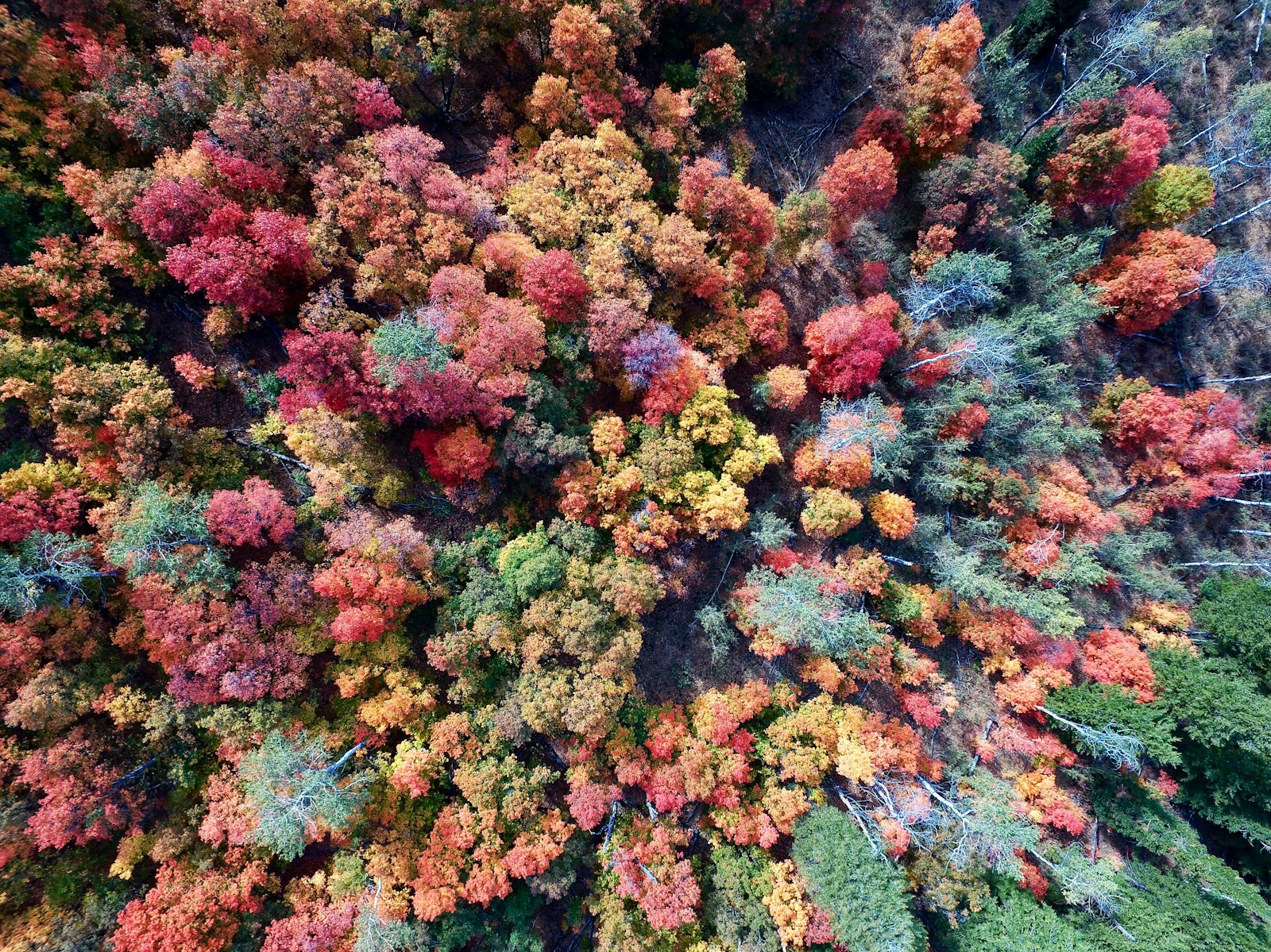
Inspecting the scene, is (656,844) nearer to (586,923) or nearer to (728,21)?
(586,923)

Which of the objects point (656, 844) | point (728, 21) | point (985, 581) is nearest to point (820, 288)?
point (728, 21)

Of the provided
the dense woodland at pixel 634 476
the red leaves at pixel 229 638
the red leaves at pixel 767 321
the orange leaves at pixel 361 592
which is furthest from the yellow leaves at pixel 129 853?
the red leaves at pixel 767 321

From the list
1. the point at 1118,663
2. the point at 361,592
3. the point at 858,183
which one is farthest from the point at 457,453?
the point at 1118,663

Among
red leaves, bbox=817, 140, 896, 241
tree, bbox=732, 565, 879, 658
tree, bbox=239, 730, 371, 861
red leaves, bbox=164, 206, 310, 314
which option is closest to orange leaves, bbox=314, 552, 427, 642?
tree, bbox=239, 730, 371, 861

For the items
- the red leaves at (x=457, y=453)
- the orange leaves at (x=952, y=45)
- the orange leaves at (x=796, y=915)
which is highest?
the orange leaves at (x=952, y=45)

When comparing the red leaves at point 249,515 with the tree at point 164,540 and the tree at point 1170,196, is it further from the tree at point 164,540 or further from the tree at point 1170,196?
the tree at point 1170,196

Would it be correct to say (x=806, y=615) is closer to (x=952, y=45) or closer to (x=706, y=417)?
(x=706, y=417)

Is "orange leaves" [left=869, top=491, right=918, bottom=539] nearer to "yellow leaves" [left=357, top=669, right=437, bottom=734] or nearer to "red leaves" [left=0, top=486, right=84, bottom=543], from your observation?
"yellow leaves" [left=357, top=669, right=437, bottom=734]
